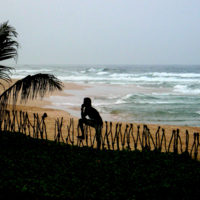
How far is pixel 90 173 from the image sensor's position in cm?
441

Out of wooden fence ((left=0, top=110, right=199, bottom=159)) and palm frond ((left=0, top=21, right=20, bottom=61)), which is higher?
palm frond ((left=0, top=21, right=20, bottom=61))

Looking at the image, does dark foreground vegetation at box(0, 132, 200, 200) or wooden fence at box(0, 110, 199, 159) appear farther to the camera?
wooden fence at box(0, 110, 199, 159)

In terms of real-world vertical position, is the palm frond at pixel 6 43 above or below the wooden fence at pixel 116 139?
above

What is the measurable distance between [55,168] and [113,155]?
129 cm

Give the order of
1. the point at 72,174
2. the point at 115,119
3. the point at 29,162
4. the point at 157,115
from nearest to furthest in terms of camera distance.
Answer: the point at 72,174, the point at 29,162, the point at 115,119, the point at 157,115

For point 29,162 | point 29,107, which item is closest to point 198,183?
point 29,162

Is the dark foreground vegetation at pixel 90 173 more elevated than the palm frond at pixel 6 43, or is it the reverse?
the palm frond at pixel 6 43

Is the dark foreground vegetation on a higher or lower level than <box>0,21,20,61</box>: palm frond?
lower

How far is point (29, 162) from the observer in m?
4.81

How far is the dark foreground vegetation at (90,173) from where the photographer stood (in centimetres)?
373

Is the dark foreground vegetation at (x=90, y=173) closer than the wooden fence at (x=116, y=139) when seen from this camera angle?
Yes

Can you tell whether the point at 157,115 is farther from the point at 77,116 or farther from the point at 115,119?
the point at 77,116

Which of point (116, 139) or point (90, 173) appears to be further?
point (116, 139)

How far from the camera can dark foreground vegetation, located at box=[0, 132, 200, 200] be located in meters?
3.73
